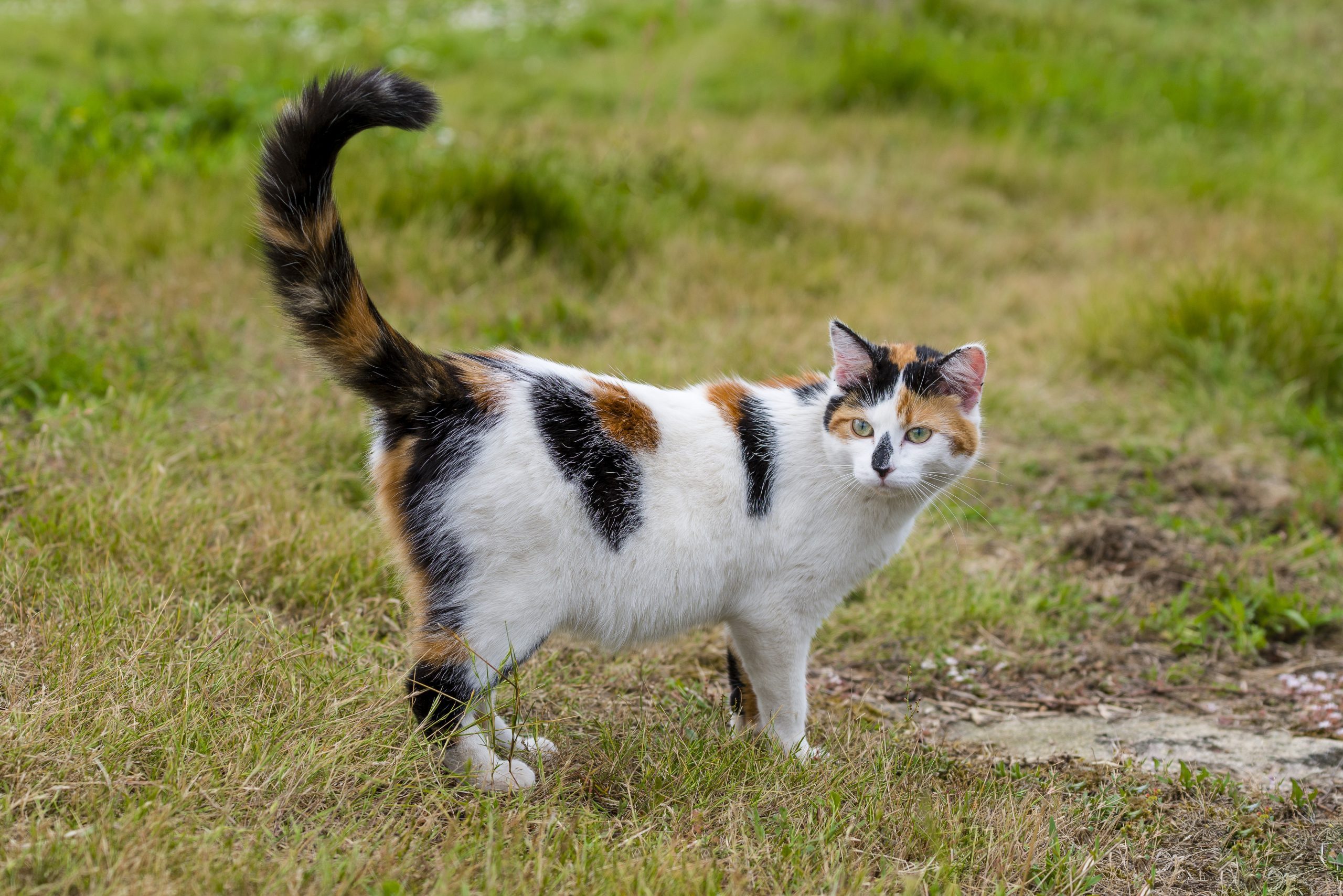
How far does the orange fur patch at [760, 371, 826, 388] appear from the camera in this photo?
2934 millimetres

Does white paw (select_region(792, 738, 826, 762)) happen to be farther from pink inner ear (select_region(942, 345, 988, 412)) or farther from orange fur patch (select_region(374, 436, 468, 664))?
pink inner ear (select_region(942, 345, 988, 412))

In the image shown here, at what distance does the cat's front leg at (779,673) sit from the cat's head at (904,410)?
0.42 m

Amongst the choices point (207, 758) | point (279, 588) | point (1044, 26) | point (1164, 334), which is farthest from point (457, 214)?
point (1044, 26)

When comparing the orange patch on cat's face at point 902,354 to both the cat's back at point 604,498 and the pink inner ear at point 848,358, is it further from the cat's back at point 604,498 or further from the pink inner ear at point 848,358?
the cat's back at point 604,498

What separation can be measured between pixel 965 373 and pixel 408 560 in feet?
4.62

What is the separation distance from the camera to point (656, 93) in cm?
897

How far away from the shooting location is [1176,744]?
2.89m

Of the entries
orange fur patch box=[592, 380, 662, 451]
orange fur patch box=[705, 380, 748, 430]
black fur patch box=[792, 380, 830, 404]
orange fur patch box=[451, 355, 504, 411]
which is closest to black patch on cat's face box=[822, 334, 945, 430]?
black fur patch box=[792, 380, 830, 404]

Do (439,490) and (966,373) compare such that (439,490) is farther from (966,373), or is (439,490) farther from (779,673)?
(966,373)

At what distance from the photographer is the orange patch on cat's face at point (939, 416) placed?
2.60 metres

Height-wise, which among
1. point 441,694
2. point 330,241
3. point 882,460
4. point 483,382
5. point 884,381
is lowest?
point 441,694

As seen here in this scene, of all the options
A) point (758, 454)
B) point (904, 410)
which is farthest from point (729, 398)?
point (904, 410)

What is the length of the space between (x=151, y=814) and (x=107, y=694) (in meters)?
0.44

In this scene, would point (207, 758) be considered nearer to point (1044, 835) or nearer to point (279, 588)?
point (279, 588)
